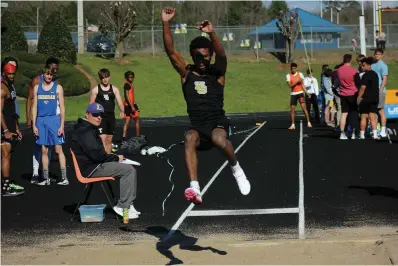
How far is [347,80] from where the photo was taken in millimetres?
20438

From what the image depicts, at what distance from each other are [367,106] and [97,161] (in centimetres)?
1032

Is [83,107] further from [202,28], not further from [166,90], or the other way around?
[202,28]

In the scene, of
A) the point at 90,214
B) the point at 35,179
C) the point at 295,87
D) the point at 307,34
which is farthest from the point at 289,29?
the point at 90,214

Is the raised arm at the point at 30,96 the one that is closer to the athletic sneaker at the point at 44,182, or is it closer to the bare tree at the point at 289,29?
the athletic sneaker at the point at 44,182

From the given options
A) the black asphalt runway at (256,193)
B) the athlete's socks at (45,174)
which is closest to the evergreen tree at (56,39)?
the black asphalt runway at (256,193)

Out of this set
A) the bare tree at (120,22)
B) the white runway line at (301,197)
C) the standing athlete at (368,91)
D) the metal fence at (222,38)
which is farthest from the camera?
the metal fence at (222,38)

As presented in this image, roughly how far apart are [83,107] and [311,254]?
30.3 meters

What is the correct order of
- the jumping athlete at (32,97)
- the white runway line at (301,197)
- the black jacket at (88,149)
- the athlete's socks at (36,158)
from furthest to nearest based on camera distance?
the athlete's socks at (36,158) → the jumping athlete at (32,97) → the black jacket at (88,149) → the white runway line at (301,197)

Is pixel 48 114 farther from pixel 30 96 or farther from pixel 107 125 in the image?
pixel 107 125

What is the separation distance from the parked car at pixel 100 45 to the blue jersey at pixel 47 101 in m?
39.1

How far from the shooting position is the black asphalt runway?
10.5 meters

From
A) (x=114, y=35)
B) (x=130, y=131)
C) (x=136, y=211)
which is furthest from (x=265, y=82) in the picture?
(x=136, y=211)

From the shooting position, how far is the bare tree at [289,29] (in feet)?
160

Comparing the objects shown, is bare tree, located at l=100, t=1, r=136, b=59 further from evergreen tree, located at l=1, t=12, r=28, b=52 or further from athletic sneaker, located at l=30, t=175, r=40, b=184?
athletic sneaker, located at l=30, t=175, r=40, b=184
